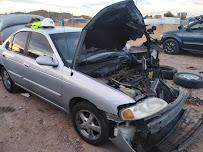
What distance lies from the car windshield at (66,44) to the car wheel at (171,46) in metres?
7.14

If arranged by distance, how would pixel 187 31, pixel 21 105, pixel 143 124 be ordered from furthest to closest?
1. pixel 187 31
2. pixel 21 105
3. pixel 143 124

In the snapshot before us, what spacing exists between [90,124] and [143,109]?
0.93 m

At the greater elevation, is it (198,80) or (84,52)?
(84,52)

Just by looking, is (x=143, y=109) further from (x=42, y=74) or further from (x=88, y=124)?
(x=42, y=74)

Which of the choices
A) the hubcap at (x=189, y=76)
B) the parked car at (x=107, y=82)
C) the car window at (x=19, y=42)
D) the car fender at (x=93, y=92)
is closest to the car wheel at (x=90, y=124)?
the parked car at (x=107, y=82)

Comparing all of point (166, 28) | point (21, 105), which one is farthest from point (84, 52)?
point (166, 28)

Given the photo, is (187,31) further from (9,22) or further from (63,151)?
(63,151)

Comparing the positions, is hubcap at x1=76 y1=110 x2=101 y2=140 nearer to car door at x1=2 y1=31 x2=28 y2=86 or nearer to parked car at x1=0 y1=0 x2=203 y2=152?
parked car at x1=0 y1=0 x2=203 y2=152

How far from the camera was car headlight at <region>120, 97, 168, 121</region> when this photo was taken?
3398mm

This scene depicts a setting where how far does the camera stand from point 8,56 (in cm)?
593

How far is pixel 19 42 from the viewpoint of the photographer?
5.69 meters

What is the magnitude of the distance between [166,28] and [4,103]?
2267cm

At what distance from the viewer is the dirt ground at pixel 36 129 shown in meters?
4.16

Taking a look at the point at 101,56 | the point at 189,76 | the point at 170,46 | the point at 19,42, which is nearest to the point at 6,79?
the point at 19,42
